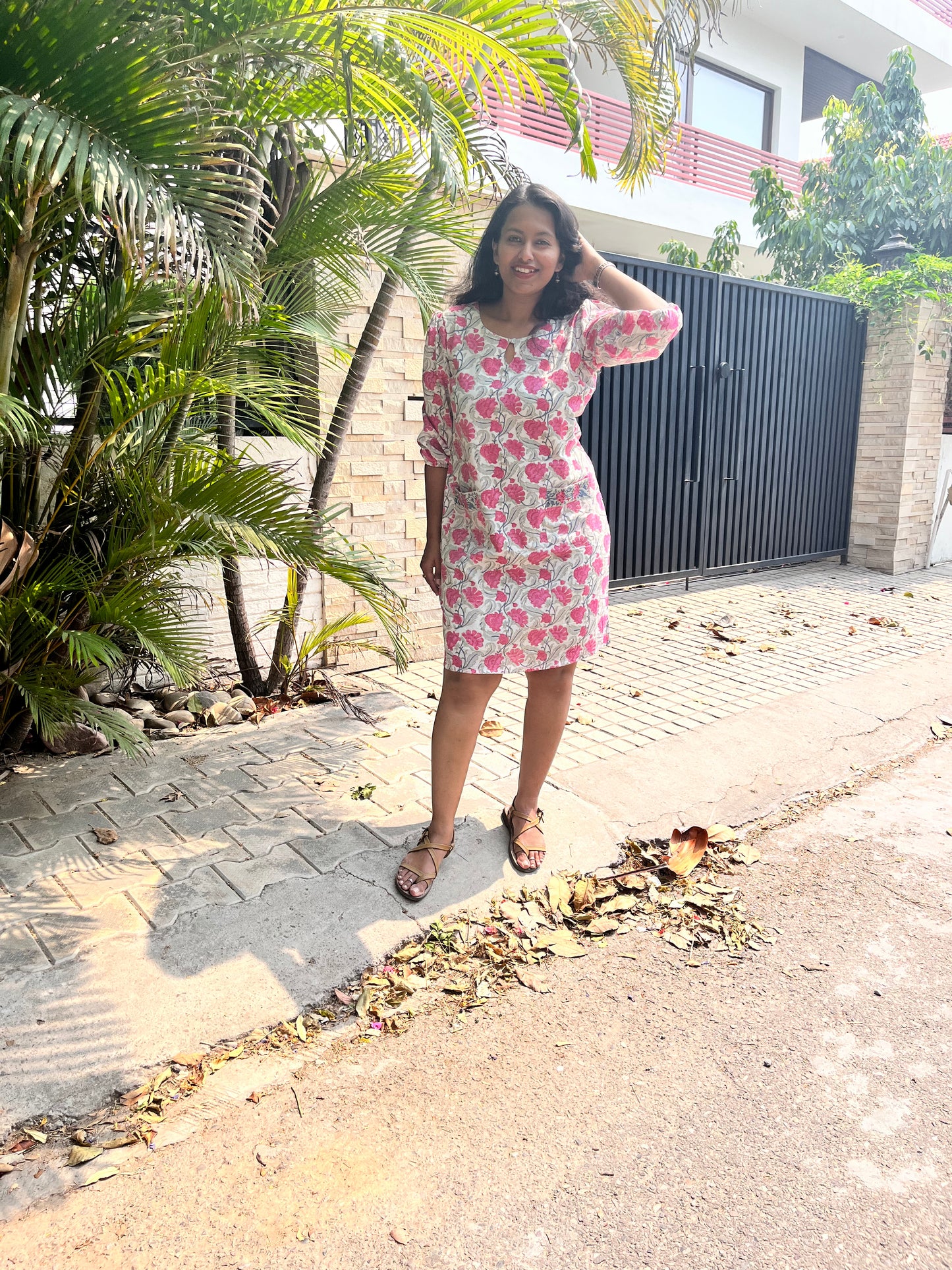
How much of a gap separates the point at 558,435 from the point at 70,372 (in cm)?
156

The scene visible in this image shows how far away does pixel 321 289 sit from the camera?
12.4ft

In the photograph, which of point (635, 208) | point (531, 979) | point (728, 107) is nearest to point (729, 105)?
point (728, 107)

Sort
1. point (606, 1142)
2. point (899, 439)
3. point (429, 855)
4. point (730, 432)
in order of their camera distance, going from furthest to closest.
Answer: point (899, 439) < point (730, 432) < point (429, 855) < point (606, 1142)

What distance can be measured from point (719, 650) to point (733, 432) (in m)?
2.64

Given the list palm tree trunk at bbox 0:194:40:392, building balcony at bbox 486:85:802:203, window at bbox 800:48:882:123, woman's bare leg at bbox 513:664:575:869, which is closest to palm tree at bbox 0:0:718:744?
palm tree trunk at bbox 0:194:40:392

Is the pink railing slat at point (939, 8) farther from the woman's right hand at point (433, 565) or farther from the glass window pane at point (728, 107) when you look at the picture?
the woman's right hand at point (433, 565)

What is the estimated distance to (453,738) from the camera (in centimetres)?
281

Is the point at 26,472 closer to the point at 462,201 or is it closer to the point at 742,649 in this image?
the point at 462,201

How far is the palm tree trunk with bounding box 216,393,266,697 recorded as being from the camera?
3.85 metres

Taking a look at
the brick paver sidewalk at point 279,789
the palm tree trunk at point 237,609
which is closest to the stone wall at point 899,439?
the brick paver sidewalk at point 279,789

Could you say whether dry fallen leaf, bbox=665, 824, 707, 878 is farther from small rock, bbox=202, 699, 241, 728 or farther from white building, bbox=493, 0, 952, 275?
white building, bbox=493, 0, 952, 275

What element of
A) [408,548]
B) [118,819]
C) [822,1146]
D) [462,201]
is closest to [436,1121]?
[822,1146]

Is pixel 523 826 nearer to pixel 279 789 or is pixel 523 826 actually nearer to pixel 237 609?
pixel 279 789

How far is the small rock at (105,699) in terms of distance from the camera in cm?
397
